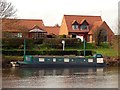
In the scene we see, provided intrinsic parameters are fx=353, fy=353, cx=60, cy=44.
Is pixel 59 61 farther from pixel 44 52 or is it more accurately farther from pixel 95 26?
pixel 95 26

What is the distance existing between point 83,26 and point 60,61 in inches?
878

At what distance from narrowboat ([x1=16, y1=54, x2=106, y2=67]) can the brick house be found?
1700 cm

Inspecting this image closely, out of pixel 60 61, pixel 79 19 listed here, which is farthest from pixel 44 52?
pixel 79 19

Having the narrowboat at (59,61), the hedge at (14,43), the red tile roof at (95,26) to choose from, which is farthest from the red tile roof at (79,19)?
the narrowboat at (59,61)

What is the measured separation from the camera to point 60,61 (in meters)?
38.2

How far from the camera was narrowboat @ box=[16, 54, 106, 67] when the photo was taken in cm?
3766

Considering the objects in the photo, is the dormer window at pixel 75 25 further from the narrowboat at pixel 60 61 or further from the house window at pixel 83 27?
the narrowboat at pixel 60 61

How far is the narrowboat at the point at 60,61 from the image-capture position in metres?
37.7

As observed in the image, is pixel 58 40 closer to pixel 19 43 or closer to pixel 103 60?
pixel 19 43

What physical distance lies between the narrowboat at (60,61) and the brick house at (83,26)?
1700 centimetres

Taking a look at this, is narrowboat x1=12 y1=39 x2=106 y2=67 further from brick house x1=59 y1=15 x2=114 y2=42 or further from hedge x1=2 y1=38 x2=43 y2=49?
brick house x1=59 y1=15 x2=114 y2=42

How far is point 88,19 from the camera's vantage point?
6150cm

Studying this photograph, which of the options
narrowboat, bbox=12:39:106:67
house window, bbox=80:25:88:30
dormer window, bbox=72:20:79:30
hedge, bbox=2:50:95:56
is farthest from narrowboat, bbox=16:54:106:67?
house window, bbox=80:25:88:30

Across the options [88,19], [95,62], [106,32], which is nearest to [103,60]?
[95,62]
